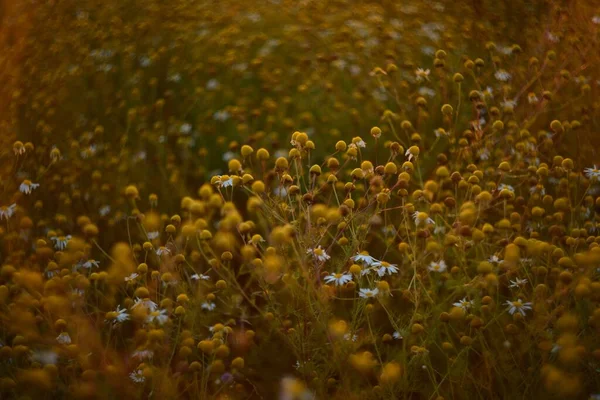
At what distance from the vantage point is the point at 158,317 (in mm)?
1750

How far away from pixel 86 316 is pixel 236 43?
8.05ft

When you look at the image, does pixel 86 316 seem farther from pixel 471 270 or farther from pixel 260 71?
pixel 260 71

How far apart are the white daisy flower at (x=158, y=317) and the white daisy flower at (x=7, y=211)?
3.24 ft

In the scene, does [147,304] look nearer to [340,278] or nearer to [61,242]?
[340,278]

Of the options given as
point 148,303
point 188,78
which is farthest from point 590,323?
point 188,78

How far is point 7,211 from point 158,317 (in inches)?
43.2

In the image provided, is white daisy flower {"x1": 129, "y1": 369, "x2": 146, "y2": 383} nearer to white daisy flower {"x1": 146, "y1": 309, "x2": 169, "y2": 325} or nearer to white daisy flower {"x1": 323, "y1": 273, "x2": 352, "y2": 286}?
white daisy flower {"x1": 146, "y1": 309, "x2": 169, "y2": 325}

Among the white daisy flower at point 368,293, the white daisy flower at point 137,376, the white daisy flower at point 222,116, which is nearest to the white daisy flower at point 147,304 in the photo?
the white daisy flower at point 137,376

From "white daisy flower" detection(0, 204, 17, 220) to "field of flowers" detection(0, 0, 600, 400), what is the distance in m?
0.03

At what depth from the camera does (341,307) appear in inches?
88.0

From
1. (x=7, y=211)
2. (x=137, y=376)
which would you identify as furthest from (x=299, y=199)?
(x=7, y=211)

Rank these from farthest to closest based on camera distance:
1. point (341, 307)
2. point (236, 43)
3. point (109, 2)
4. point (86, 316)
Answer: point (109, 2) < point (236, 43) < point (341, 307) < point (86, 316)

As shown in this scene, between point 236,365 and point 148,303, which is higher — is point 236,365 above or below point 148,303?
below

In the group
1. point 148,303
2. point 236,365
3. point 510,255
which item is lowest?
point 236,365
